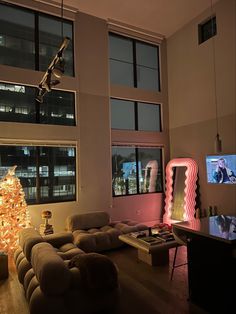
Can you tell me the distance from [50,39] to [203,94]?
3969 mm

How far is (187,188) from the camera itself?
6.46m

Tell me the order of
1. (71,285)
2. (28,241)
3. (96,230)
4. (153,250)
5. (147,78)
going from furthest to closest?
(147,78)
(96,230)
(153,250)
(28,241)
(71,285)

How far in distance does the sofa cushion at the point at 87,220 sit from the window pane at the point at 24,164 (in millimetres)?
977

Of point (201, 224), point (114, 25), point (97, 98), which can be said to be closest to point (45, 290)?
point (201, 224)

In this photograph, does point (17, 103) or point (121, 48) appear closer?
point (17, 103)

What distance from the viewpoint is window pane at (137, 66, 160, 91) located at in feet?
24.0

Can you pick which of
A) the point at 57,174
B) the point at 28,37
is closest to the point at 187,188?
the point at 57,174

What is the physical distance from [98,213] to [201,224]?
302 cm

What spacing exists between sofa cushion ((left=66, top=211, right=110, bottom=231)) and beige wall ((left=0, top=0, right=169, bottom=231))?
45 cm

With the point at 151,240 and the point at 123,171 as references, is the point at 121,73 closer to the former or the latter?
the point at 123,171

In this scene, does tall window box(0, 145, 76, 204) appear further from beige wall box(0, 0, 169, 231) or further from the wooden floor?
the wooden floor

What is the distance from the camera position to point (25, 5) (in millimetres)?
5715

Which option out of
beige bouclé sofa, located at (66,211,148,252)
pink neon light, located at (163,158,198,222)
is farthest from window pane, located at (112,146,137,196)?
beige bouclé sofa, located at (66,211,148,252)

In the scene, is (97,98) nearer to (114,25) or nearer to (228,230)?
(114,25)
